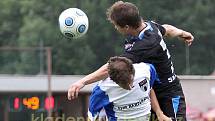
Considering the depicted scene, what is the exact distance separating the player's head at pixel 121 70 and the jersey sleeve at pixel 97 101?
22 centimetres

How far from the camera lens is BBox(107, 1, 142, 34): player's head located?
17.4 feet

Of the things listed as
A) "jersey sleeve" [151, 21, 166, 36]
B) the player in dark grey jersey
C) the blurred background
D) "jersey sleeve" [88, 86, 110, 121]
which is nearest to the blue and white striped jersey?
"jersey sleeve" [88, 86, 110, 121]

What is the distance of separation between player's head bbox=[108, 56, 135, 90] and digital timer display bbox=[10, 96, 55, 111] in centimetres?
2192

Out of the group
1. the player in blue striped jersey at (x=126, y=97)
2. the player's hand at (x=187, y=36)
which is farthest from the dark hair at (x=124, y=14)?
the player's hand at (x=187, y=36)

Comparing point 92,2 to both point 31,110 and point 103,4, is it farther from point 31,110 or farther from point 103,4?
point 31,110

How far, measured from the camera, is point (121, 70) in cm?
500

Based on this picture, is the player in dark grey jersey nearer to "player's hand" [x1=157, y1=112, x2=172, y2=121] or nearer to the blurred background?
"player's hand" [x1=157, y1=112, x2=172, y2=121]

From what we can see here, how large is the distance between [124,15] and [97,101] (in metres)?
0.67

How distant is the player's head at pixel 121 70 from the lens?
16.4ft

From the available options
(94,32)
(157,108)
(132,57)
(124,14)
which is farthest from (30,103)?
(94,32)

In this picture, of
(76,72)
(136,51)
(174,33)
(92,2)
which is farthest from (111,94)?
(92,2)

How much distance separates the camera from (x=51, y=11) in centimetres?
5744

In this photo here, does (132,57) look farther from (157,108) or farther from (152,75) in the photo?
(157,108)

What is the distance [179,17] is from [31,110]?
28.1m
